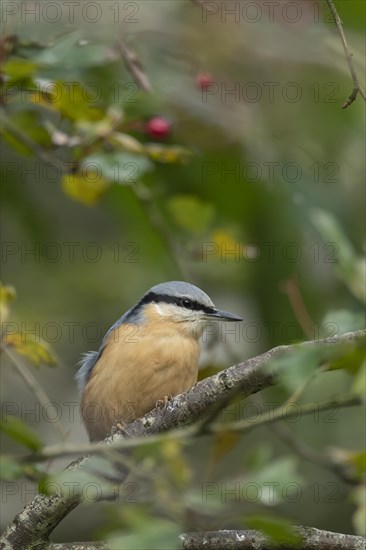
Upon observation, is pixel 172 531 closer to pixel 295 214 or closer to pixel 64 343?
pixel 295 214

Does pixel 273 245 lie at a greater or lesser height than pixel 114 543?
lesser

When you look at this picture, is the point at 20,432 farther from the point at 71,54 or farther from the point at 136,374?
the point at 136,374

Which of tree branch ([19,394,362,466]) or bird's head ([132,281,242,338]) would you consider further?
bird's head ([132,281,242,338])

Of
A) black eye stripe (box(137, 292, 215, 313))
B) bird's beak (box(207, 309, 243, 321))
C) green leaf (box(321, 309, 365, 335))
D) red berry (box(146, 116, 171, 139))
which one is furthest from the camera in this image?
black eye stripe (box(137, 292, 215, 313))

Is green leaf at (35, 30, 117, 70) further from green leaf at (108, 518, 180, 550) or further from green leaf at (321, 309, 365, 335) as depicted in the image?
green leaf at (108, 518, 180, 550)

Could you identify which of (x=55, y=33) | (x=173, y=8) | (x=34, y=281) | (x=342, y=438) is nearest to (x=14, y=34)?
(x=55, y=33)

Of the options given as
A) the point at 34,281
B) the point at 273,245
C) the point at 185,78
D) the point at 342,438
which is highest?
the point at 185,78

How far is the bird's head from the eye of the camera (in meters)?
4.59

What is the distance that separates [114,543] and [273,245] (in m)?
Answer: 3.83

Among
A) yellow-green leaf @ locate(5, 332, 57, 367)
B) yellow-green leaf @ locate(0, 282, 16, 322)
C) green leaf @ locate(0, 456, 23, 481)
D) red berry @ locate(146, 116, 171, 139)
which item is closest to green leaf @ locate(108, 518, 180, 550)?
green leaf @ locate(0, 456, 23, 481)

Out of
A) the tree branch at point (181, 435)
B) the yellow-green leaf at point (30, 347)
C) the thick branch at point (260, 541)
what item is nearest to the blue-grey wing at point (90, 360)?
the yellow-green leaf at point (30, 347)

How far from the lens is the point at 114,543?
1.86 metres

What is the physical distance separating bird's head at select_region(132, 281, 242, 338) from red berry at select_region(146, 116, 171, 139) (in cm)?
77

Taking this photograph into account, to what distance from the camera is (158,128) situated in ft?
14.0
